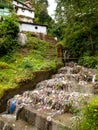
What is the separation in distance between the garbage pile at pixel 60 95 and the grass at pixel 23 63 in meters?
1.01

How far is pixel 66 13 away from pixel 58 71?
4.23 metres

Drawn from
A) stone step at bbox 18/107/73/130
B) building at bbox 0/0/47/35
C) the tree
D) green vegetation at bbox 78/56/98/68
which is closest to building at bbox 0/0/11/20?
building at bbox 0/0/47/35

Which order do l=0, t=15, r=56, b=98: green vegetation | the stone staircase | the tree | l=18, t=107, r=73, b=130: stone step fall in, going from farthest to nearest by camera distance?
the tree → l=0, t=15, r=56, b=98: green vegetation → the stone staircase → l=18, t=107, r=73, b=130: stone step

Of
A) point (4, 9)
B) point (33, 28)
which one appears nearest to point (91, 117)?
point (33, 28)

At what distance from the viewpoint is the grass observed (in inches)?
508

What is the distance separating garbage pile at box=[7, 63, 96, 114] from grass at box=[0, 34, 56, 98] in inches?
39.8

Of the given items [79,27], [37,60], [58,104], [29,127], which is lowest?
[29,127]

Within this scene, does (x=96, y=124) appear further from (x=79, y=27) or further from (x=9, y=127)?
(x=79, y=27)

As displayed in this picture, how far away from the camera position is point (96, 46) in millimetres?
17109

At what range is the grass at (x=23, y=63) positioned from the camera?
12896mm

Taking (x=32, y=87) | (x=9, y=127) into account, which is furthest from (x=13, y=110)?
(x=32, y=87)

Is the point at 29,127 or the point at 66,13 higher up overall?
the point at 66,13

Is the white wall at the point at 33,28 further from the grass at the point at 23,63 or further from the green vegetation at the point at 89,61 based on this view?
the green vegetation at the point at 89,61

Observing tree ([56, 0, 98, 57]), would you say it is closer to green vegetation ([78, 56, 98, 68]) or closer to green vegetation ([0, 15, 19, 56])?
green vegetation ([78, 56, 98, 68])
